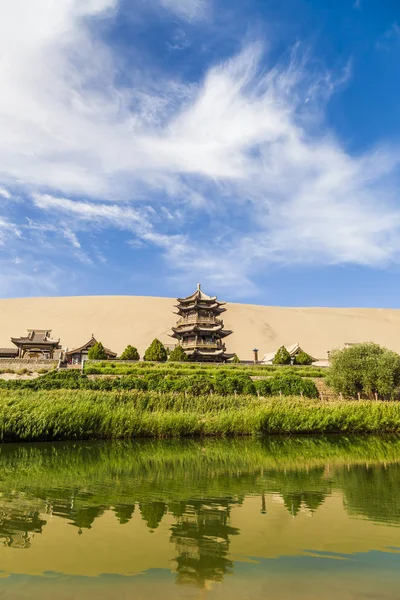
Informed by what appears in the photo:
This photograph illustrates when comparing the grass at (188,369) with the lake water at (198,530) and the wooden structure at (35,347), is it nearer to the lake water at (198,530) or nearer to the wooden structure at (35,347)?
the wooden structure at (35,347)

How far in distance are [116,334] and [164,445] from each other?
72.1 metres

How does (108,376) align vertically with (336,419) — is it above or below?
above

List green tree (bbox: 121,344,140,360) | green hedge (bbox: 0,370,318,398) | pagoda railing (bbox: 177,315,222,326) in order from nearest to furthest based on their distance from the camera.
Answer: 1. green hedge (bbox: 0,370,318,398)
2. green tree (bbox: 121,344,140,360)
3. pagoda railing (bbox: 177,315,222,326)

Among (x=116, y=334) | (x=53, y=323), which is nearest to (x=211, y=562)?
(x=116, y=334)

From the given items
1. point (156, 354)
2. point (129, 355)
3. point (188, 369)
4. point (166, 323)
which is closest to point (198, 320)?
point (156, 354)

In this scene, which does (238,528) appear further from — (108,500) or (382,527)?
(108,500)

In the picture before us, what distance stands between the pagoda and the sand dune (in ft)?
98.1

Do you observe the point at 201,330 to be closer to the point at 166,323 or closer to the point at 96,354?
the point at 96,354

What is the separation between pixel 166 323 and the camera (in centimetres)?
9394

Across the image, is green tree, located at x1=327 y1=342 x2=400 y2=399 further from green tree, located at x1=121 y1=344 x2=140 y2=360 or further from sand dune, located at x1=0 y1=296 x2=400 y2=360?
sand dune, located at x1=0 y1=296 x2=400 y2=360

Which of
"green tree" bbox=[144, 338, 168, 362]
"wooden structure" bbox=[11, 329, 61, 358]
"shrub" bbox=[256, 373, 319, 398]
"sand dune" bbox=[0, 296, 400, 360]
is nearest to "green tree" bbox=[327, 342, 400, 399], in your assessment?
"shrub" bbox=[256, 373, 319, 398]

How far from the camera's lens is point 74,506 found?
7688 mm

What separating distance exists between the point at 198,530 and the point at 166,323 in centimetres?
8794

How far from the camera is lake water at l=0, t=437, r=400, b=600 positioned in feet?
14.8
